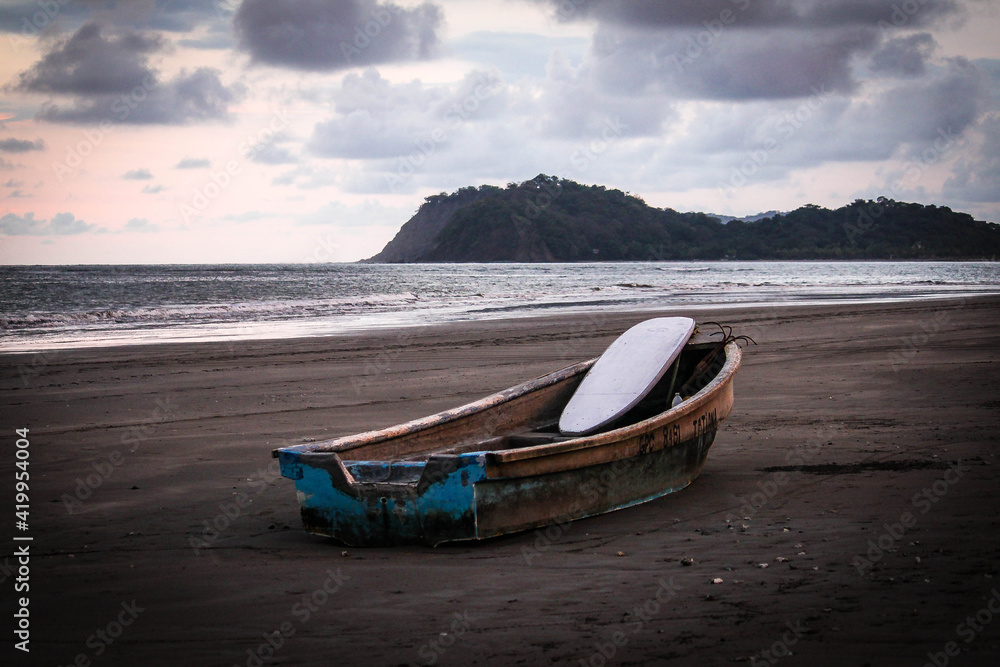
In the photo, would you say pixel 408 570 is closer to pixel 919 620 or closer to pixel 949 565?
pixel 919 620

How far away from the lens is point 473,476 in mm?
4055

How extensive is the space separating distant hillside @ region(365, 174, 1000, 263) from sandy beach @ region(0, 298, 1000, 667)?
12994 cm

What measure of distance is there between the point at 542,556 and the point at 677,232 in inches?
5506

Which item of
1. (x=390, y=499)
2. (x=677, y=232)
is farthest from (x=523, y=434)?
(x=677, y=232)

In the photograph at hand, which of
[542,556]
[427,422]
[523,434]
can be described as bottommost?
[542,556]

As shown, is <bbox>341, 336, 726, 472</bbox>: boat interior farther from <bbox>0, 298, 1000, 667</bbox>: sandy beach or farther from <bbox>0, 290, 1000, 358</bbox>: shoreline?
<bbox>0, 290, 1000, 358</bbox>: shoreline

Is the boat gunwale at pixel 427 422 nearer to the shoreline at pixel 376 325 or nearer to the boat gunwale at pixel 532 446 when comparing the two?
the boat gunwale at pixel 532 446

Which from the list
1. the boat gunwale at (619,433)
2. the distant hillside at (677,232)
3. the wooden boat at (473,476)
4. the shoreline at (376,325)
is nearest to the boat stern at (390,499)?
the wooden boat at (473,476)

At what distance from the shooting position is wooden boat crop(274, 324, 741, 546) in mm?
4145

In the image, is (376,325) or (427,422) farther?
(376,325)

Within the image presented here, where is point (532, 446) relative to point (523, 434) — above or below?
above

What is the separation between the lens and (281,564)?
13.2ft

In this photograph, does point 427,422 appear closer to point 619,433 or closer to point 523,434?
point 523,434

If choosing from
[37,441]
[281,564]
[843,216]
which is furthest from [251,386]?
[843,216]
